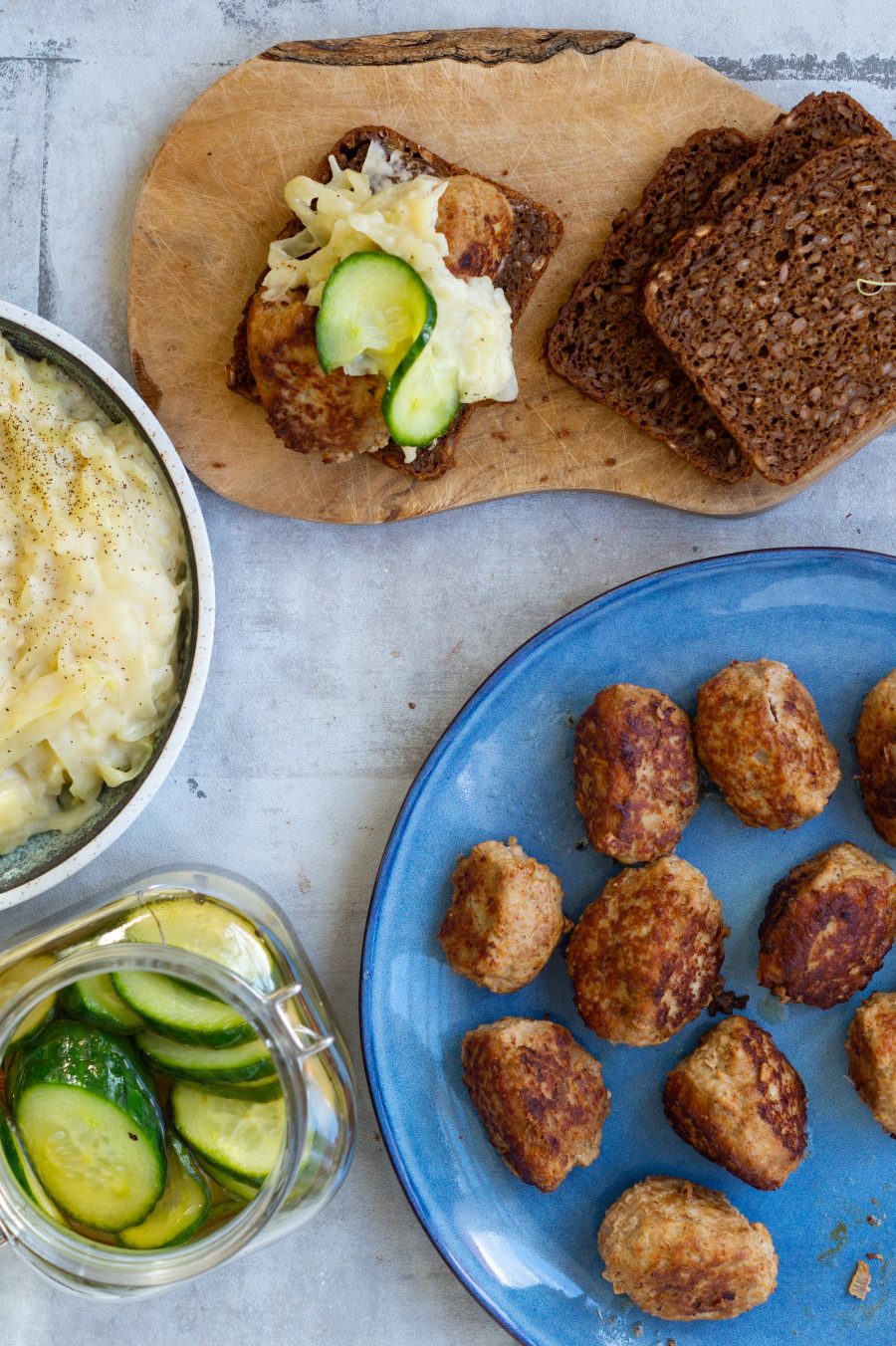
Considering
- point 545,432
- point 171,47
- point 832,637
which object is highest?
point 171,47

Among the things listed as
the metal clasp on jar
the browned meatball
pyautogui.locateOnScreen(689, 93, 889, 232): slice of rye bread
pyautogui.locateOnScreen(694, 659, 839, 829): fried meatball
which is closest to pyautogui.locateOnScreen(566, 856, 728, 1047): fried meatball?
pyautogui.locateOnScreen(694, 659, 839, 829): fried meatball

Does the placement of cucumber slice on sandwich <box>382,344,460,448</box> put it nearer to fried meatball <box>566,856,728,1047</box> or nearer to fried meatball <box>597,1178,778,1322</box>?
fried meatball <box>566,856,728,1047</box>

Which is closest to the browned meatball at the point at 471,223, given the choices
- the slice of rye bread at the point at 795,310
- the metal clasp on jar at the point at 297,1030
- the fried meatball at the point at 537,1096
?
the slice of rye bread at the point at 795,310

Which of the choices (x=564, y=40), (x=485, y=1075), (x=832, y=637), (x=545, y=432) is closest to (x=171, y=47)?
(x=564, y=40)

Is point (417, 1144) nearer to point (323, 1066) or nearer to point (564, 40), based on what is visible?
point (323, 1066)

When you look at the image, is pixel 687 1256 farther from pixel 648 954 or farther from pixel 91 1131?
pixel 91 1131

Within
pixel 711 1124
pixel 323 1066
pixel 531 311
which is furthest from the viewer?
pixel 531 311
